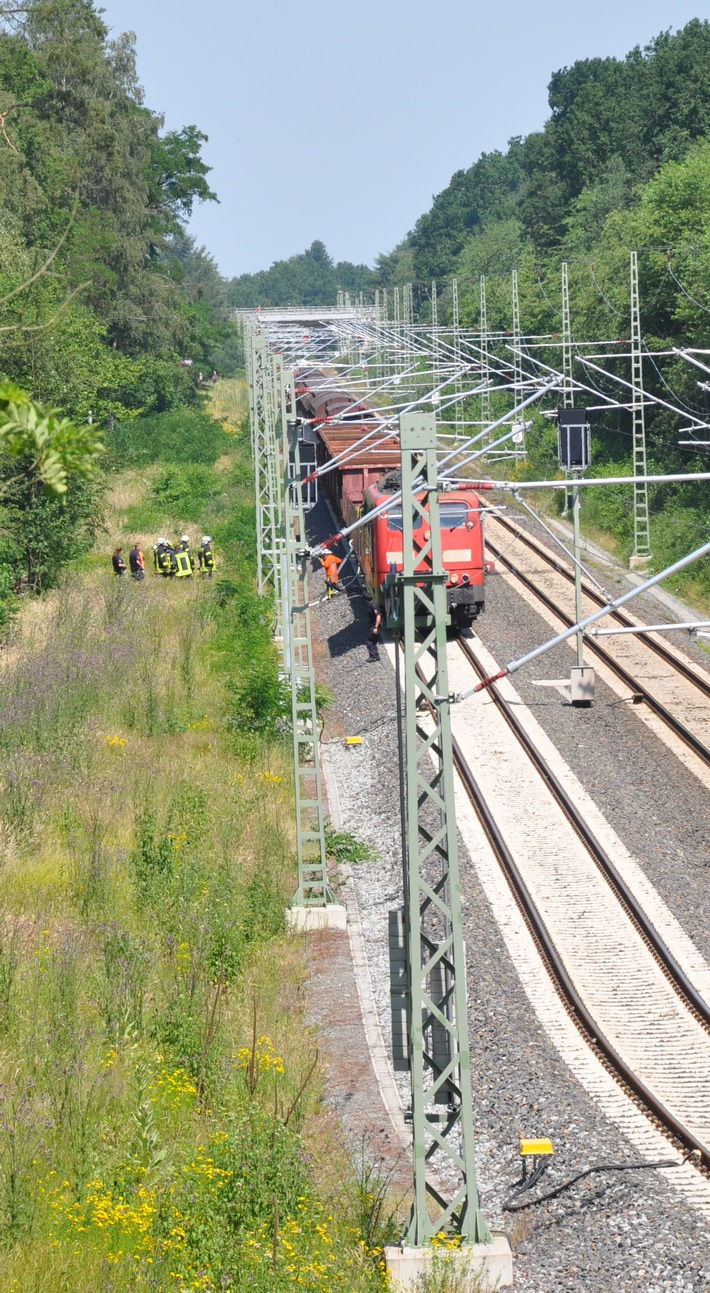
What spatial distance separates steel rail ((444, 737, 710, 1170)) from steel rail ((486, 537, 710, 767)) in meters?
3.35

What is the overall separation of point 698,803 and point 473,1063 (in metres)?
7.46

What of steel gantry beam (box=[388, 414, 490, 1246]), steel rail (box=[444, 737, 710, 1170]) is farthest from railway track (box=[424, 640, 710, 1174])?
steel gantry beam (box=[388, 414, 490, 1246])

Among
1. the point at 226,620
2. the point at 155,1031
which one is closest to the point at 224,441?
the point at 226,620

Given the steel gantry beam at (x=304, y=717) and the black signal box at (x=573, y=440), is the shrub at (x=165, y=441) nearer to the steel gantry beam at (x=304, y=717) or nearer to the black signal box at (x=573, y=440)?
the steel gantry beam at (x=304, y=717)

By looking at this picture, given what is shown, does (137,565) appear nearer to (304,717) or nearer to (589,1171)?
(304,717)

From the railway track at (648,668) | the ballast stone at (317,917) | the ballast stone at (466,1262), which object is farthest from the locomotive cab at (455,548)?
the ballast stone at (466,1262)

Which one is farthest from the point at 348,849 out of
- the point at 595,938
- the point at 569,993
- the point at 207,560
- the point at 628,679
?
the point at 207,560

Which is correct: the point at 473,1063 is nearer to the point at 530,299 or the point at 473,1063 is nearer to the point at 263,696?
the point at 263,696

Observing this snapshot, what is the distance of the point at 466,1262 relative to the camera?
28.7 ft

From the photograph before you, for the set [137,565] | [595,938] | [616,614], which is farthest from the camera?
[137,565]

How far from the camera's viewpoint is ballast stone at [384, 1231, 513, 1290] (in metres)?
8.66

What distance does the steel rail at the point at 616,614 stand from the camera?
23848 millimetres

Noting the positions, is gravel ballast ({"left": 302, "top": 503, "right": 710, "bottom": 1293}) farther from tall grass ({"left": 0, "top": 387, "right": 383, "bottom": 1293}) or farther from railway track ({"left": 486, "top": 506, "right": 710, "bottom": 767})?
tall grass ({"left": 0, "top": 387, "right": 383, "bottom": 1293})

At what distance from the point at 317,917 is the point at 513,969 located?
240cm
